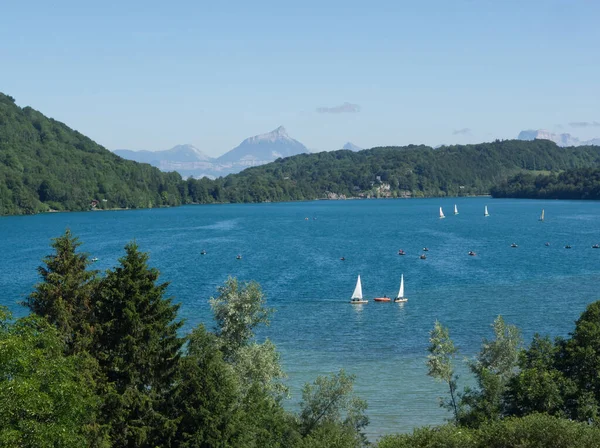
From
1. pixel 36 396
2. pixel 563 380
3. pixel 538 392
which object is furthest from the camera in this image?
pixel 563 380

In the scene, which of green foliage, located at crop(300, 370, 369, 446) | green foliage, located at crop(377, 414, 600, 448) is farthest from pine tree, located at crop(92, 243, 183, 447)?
green foliage, located at crop(377, 414, 600, 448)

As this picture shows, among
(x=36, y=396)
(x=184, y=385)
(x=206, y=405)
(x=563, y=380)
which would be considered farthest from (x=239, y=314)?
(x=36, y=396)

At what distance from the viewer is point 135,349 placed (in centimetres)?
3088

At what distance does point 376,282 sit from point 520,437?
234 ft

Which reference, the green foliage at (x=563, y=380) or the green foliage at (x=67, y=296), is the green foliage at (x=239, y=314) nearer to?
the green foliage at (x=67, y=296)

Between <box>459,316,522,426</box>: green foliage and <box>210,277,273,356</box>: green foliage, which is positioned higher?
<box>210,277,273,356</box>: green foliage

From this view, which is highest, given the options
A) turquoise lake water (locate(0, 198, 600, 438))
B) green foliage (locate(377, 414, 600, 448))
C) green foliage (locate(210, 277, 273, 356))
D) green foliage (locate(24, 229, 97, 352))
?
green foliage (locate(24, 229, 97, 352))

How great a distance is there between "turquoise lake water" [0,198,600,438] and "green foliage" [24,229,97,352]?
11358mm

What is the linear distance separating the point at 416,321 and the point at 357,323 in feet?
18.1

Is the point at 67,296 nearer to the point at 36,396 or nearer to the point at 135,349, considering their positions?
the point at 135,349

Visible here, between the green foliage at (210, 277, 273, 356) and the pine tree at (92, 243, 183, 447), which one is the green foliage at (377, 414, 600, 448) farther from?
the green foliage at (210, 277, 273, 356)

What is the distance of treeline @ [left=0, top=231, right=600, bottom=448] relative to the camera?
2625cm

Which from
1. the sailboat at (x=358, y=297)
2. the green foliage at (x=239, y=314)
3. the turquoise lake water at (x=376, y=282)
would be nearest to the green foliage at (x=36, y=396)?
the green foliage at (x=239, y=314)

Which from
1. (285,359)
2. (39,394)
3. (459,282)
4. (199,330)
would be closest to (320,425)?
(199,330)
